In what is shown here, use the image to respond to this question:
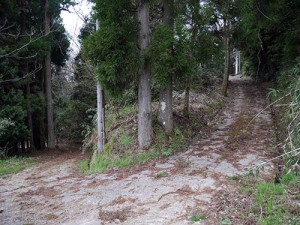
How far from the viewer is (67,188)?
558 cm

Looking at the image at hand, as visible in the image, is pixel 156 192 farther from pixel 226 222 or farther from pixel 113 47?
pixel 113 47

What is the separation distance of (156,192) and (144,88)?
3078mm

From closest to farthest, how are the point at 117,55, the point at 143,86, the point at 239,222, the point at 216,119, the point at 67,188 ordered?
the point at 239,222 < the point at 67,188 < the point at 117,55 < the point at 143,86 < the point at 216,119

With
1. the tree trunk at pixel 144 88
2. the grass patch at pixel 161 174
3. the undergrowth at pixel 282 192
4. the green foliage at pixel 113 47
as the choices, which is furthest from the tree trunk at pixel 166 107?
the undergrowth at pixel 282 192

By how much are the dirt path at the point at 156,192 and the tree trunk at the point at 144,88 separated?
958mm

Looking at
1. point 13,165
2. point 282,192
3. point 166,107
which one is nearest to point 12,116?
point 13,165

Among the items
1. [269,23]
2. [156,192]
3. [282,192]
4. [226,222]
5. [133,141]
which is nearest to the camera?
[226,222]

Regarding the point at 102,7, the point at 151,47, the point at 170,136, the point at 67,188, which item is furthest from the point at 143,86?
the point at 67,188

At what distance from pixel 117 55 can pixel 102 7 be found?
117 centimetres

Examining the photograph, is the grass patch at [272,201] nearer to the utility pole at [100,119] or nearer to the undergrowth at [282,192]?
the undergrowth at [282,192]

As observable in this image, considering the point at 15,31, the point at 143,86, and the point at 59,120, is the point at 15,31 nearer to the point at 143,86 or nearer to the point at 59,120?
the point at 59,120

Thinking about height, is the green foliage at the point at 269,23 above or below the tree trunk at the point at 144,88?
above

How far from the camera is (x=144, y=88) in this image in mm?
7055

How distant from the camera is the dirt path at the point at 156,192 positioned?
3896 millimetres
